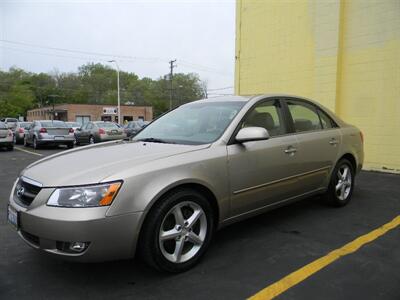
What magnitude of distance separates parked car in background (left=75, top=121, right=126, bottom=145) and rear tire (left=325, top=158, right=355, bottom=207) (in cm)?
1527

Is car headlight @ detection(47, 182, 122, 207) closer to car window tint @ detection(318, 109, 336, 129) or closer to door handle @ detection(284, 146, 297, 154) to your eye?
door handle @ detection(284, 146, 297, 154)

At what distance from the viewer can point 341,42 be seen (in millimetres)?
9516

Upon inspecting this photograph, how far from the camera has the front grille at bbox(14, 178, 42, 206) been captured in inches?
125

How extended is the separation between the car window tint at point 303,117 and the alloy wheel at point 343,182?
2.60 ft

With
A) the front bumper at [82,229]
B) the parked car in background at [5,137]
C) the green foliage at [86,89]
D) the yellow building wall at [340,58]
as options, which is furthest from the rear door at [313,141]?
the green foliage at [86,89]

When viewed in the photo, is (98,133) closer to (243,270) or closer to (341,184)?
(341,184)

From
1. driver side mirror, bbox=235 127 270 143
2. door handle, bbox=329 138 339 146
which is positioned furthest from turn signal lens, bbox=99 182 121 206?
door handle, bbox=329 138 339 146

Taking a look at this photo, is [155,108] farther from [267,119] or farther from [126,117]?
[267,119]

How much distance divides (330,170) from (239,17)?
316 inches

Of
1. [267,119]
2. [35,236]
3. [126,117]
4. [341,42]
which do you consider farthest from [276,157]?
[126,117]

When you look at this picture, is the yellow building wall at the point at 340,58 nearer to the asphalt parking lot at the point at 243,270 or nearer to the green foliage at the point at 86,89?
the asphalt parking lot at the point at 243,270

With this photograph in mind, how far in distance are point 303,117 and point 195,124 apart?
1569 mm

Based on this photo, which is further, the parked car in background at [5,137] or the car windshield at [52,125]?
the car windshield at [52,125]

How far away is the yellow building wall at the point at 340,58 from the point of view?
872 centimetres
